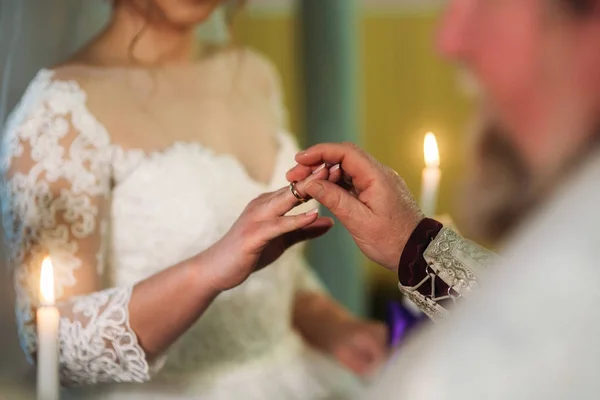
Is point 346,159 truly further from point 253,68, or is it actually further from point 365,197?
point 253,68

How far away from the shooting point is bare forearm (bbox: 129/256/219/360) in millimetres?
631

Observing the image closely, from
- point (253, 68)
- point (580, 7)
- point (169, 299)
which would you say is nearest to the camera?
point (580, 7)

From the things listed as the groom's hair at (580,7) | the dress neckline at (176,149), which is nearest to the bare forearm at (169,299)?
the dress neckline at (176,149)

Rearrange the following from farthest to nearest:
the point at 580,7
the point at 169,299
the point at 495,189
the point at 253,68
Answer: the point at 253,68
the point at 169,299
the point at 495,189
the point at 580,7

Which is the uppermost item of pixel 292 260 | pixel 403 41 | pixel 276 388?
pixel 403 41

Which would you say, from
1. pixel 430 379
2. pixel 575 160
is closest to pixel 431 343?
pixel 430 379

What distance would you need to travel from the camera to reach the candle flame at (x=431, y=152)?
2.28 ft

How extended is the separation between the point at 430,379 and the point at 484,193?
0.28 meters

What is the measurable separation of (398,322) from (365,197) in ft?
0.58

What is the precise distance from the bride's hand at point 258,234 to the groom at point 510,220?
2 centimetres

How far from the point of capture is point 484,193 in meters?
0.56

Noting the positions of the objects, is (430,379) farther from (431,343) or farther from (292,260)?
(292,260)

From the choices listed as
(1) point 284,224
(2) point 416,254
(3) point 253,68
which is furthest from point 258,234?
(3) point 253,68

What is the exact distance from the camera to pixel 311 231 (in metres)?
0.64
